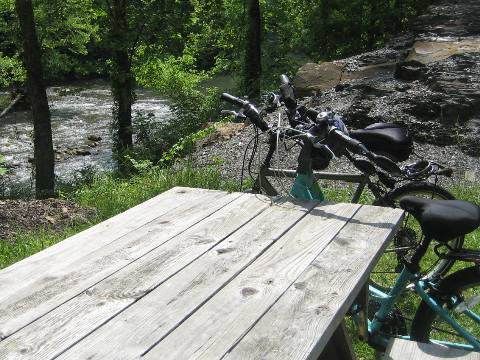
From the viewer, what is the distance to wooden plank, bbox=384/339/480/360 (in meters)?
2.46

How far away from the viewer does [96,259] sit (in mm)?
2398

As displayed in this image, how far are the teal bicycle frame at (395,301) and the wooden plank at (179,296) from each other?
60cm

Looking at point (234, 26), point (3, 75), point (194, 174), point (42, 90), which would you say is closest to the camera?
point (194, 174)

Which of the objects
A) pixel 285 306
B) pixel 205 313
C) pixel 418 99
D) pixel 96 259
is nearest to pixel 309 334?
pixel 285 306

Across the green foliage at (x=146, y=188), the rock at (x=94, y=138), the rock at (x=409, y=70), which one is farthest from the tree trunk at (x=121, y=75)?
the rock at (x=409, y=70)

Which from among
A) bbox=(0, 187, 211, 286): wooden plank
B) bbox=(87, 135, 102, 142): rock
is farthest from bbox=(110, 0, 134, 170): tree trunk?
bbox=(0, 187, 211, 286): wooden plank

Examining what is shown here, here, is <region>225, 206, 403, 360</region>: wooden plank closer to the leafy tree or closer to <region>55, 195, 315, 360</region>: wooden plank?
<region>55, 195, 315, 360</region>: wooden plank

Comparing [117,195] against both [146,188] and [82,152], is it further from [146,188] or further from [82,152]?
[82,152]

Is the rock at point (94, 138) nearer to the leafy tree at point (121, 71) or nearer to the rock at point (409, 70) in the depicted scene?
the leafy tree at point (121, 71)

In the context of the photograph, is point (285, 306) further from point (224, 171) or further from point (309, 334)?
point (224, 171)

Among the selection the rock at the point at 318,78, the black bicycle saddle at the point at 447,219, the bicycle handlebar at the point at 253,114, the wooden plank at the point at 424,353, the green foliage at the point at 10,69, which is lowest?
the green foliage at the point at 10,69

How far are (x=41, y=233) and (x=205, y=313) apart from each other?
4.54 m

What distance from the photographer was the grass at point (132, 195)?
5551 mm

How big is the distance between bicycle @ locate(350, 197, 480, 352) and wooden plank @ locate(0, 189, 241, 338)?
94 cm
